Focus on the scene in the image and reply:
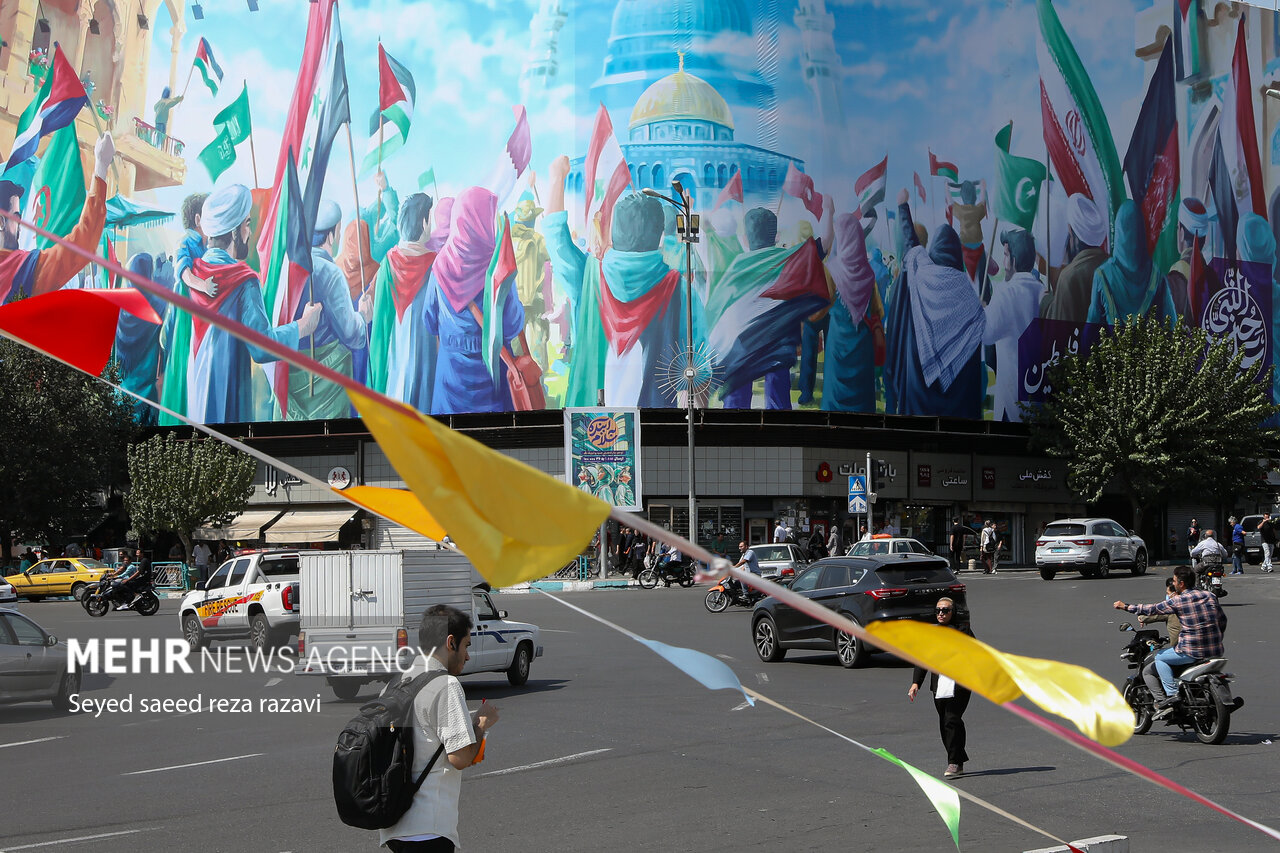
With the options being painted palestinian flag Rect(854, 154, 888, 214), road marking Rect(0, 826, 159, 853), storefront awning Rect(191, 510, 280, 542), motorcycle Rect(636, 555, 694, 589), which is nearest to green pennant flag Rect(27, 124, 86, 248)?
storefront awning Rect(191, 510, 280, 542)

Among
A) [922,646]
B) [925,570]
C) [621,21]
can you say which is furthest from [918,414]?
[922,646]

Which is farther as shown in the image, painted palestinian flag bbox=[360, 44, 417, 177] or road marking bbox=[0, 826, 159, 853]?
painted palestinian flag bbox=[360, 44, 417, 177]

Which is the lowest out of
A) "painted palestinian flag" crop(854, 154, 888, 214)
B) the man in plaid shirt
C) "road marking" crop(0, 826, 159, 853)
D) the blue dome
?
"road marking" crop(0, 826, 159, 853)

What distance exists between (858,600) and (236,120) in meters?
44.8

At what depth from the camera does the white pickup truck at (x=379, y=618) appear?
1401cm

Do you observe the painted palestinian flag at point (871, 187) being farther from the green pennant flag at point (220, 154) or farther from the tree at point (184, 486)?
the green pennant flag at point (220, 154)

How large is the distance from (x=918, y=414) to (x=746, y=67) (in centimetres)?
1517

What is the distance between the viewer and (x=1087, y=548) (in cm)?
3378

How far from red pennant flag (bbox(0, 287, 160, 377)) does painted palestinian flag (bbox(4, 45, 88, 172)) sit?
57.6 metres

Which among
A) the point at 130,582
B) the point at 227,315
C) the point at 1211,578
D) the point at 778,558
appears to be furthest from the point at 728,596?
the point at 227,315

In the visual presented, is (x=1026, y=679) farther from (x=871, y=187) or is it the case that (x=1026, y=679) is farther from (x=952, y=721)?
(x=871, y=187)

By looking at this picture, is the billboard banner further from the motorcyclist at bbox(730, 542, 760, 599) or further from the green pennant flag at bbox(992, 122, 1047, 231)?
the green pennant flag at bbox(992, 122, 1047, 231)

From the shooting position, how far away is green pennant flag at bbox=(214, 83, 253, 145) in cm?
5394

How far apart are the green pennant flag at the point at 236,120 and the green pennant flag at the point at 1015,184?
31939mm
